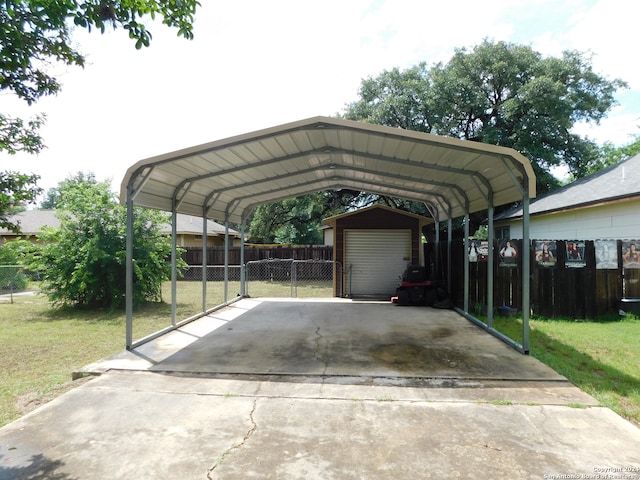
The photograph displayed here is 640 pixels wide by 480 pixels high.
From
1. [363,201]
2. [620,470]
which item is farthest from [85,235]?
[363,201]

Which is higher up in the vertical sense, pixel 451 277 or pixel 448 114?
pixel 448 114

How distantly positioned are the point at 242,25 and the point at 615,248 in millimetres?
7607

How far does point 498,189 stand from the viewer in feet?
20.2

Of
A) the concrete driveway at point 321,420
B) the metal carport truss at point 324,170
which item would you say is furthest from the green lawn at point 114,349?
the metal carport truss at point 324,170

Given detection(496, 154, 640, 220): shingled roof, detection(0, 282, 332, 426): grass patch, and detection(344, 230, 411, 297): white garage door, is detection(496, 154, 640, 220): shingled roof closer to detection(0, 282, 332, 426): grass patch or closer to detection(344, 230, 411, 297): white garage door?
detection(344, 230, 411, 297): white garage door

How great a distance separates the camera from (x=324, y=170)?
314 inches

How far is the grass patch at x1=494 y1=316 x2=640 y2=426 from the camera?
3750mm

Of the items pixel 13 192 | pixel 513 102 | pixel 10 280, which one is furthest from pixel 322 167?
pixel 513 102

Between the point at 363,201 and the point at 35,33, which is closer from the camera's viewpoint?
the point at 35,33

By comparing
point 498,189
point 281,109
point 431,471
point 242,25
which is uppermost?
point 281,109

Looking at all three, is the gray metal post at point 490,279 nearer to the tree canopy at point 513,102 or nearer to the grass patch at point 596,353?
the grass patch at point 596,353

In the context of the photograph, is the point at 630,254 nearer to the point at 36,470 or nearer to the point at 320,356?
the point at 320,356

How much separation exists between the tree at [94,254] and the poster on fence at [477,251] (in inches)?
291

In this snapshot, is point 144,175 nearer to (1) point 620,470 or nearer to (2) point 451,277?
(1) point 620,470
